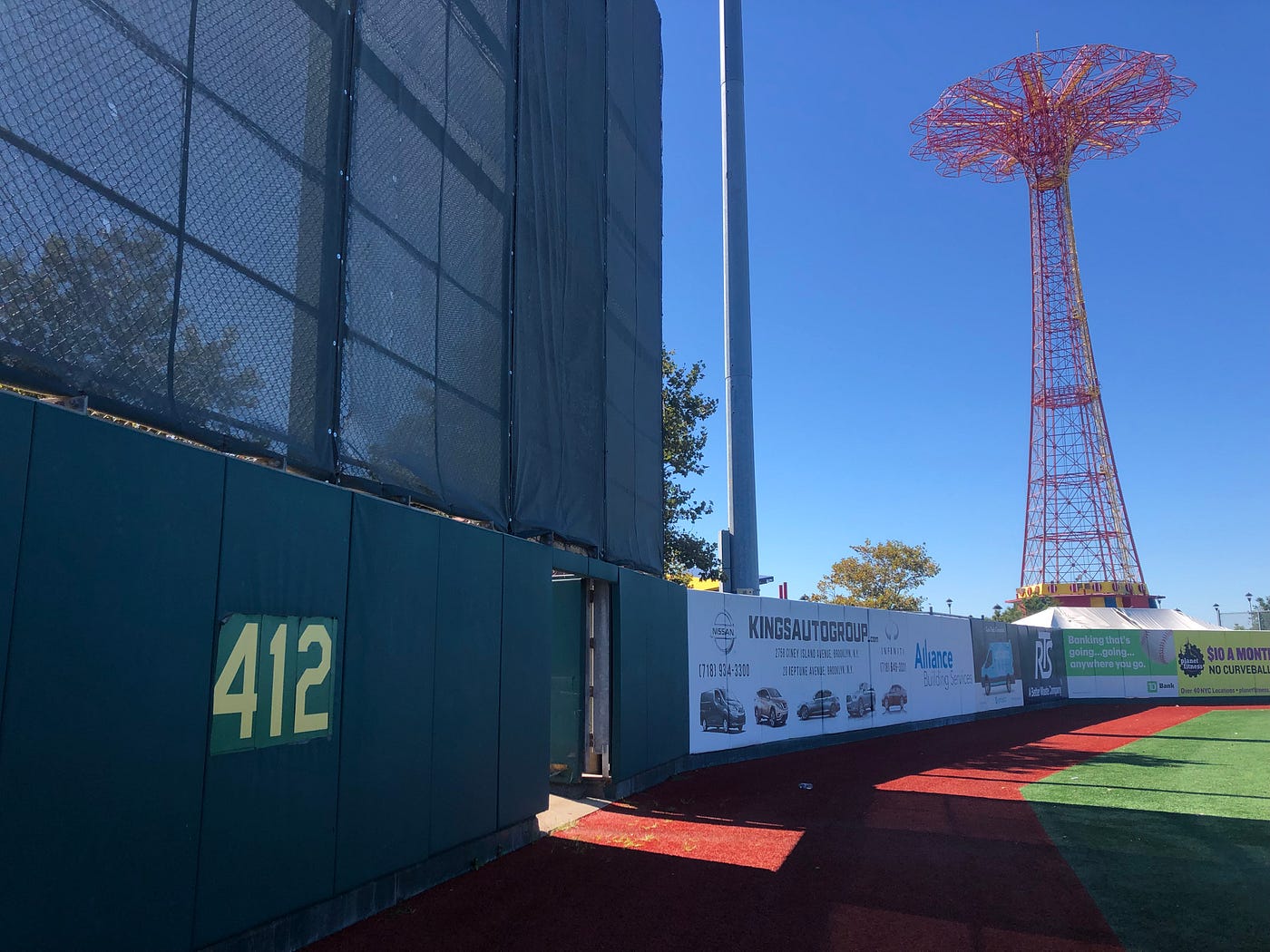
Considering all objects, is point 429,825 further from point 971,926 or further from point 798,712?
point 798,712

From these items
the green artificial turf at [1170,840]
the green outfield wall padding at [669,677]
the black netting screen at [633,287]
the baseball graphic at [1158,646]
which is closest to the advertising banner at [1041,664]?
the baseball graphic at [1158,646]

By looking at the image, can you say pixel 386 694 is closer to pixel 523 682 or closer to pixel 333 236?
pixel 523 682

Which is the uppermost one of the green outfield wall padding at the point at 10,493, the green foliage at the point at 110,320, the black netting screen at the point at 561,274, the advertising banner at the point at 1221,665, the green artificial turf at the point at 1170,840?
the black netting screen at the point at 561,274

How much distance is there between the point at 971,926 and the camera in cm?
561

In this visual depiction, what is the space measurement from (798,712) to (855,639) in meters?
2.87

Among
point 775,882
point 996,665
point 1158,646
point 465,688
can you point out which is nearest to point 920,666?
point 996,665

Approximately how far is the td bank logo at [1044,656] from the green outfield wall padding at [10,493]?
1218 inches

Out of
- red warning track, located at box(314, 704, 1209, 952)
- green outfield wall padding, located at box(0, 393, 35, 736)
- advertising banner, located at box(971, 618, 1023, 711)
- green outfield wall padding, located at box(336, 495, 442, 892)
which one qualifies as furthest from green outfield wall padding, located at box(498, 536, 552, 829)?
advertising banner, located at box(971, 618, 1023, 711)

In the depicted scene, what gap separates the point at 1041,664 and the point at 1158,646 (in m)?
5.52

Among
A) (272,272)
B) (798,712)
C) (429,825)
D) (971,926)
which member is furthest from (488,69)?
(798,712)

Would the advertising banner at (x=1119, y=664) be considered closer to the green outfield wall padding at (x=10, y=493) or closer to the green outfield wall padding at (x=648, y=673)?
the green outfield wall padding at (x=648, y=673)

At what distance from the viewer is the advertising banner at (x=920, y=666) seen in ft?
65.2

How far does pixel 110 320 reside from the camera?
420cm

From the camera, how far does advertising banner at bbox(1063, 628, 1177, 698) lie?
30.6 metres
